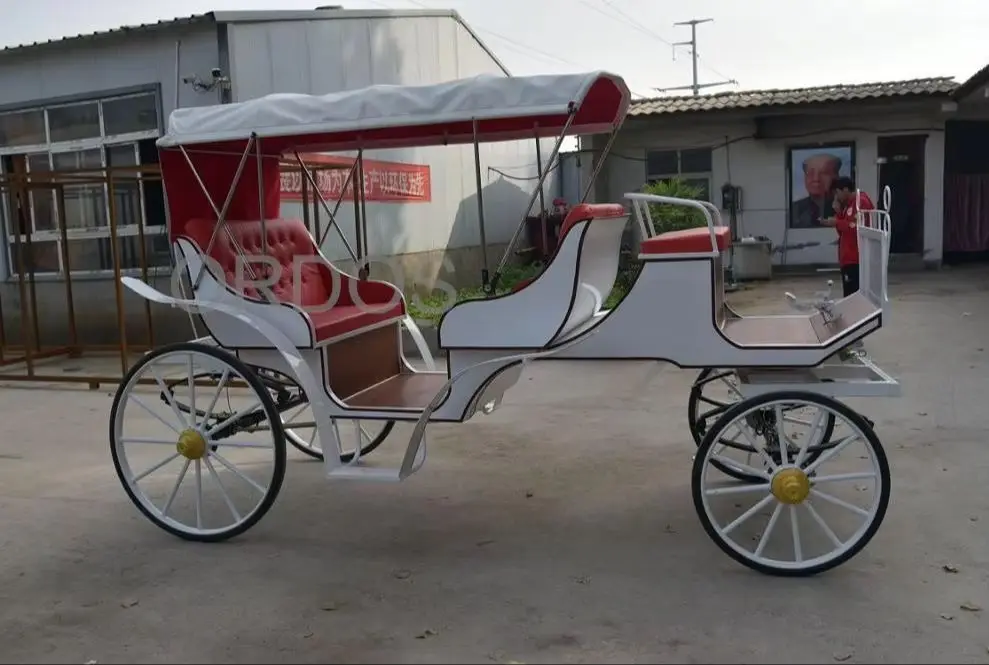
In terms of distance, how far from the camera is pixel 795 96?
1482 cm

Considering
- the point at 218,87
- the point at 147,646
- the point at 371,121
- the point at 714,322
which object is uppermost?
the point at 218,87

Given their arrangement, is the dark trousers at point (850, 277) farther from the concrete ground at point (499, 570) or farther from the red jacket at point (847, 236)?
the concrete ground at point (499, 570)

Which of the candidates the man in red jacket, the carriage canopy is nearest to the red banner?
the carriage canopy

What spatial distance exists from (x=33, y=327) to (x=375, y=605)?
8.61 meters

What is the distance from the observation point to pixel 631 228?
1427cm

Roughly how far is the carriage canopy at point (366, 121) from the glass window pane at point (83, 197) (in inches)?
246

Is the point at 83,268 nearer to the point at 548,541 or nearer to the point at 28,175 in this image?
the point at 28,175

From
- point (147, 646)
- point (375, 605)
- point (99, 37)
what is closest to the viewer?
point (147, 646)

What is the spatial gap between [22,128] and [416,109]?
8650 millimetres

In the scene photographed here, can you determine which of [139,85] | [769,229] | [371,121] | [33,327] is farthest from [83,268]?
[769,229]

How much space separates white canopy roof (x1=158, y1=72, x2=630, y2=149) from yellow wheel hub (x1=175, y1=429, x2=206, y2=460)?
1364 millimetres

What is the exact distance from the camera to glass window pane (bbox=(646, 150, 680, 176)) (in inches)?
626

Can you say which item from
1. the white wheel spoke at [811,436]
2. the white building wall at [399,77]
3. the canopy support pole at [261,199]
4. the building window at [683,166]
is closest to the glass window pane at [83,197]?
Answer: the white building wall at [399,77]

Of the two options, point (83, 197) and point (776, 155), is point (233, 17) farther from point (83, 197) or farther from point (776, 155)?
point (776, 155)
